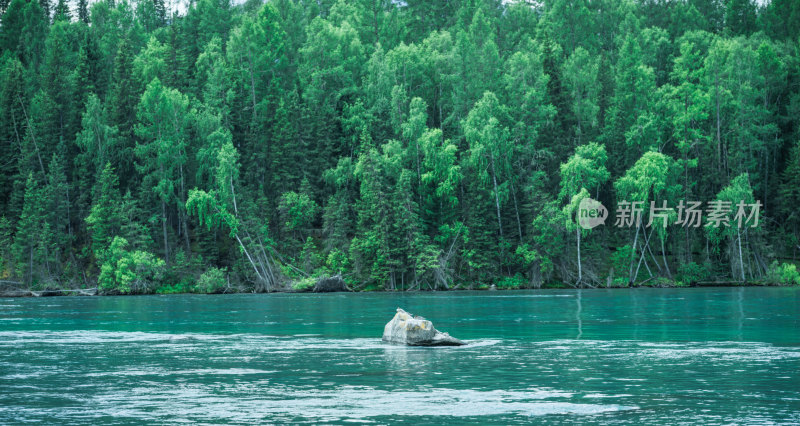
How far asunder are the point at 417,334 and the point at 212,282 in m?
59.9

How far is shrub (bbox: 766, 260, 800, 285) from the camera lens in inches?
3649

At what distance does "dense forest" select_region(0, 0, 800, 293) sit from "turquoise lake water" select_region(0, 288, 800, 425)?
3700 cm

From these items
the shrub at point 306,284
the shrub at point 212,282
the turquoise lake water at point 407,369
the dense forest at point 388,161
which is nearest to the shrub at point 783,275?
the dense forest at point 388,161

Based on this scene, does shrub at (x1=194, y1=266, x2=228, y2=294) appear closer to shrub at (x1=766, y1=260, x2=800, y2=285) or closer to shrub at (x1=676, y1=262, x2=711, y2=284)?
shrub at (x1=676, y1=262, x2=711, y2=284)

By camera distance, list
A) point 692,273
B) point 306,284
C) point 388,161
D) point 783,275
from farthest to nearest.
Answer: point 388,161, point 692,273, point 306,284, point 783,275

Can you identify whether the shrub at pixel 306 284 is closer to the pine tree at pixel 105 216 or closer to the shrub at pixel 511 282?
the shrub at pixel 511 282

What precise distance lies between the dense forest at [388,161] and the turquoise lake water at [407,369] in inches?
1457

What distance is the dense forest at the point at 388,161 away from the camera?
314 ft

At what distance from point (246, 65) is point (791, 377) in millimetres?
94822

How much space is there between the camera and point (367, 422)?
69.3 ft

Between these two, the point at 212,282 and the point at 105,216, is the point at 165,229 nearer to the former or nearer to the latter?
the point at 105,216

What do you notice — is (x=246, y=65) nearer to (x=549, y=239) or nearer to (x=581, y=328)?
(x=549, y=239)

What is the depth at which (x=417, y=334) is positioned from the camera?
122 feet

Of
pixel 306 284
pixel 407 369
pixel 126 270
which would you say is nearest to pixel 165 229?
pixel 126 270
